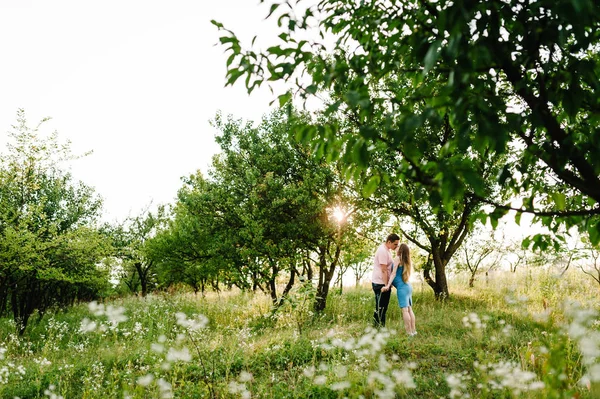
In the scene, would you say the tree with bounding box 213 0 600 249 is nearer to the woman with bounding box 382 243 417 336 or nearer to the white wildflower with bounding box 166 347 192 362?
the white wildflower with bounding box 166 347 192 362

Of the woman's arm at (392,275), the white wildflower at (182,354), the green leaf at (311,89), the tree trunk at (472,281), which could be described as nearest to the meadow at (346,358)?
the white wildflower at (182,354)

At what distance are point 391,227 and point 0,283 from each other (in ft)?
45.7

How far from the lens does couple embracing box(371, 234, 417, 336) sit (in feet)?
29.1

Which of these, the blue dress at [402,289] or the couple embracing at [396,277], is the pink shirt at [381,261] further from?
the blue dress at [402,289]

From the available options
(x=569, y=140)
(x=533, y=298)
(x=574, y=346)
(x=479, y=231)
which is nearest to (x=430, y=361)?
(x=574, y=346)

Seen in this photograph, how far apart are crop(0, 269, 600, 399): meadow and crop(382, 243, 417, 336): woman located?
357 mm

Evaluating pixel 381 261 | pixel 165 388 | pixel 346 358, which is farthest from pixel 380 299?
pixel 165 388

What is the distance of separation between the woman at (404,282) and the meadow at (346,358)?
0.36 metres

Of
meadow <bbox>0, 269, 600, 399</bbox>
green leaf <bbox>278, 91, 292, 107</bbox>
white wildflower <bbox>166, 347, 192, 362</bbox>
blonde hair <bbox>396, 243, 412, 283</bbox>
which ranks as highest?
green leaf <bbox>278, 91, 292, 107</bbox>

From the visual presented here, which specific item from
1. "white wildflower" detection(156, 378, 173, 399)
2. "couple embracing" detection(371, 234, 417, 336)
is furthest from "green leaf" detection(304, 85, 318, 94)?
"couple embracing" detection(371, 234, 417, 336)

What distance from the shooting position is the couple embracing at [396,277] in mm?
8859

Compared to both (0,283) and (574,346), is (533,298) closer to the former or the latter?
(574,346)

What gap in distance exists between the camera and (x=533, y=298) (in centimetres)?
1188

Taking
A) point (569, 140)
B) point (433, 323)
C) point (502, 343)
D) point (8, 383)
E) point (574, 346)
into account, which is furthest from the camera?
point (433, 323)
